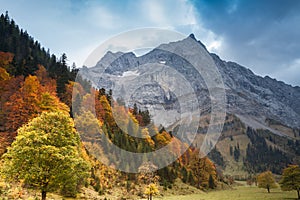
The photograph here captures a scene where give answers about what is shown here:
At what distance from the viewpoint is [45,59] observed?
9156cm

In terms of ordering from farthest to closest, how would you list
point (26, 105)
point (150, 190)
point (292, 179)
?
1. point (292, 179)
2. point (26, 105)
3. point (150, 190)

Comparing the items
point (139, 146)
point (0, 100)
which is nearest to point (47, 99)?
point (0, 100)

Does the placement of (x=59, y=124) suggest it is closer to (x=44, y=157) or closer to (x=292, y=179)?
(x=44, y=157)

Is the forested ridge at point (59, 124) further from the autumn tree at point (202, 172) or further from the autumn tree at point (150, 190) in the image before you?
the autumn tree at point (150, 190)

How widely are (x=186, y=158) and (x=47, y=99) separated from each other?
70089 mm

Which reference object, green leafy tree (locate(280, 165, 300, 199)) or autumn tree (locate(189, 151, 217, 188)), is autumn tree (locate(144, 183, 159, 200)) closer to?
green leafy tree (locate(280, 165, 300, 199))

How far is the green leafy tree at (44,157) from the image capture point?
851 inches

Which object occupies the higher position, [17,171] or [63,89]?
[63,89]

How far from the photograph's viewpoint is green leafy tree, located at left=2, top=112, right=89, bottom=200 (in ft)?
70.9

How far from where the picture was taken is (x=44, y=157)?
2156cm

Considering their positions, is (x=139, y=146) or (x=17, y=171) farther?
(x=139, y=146)

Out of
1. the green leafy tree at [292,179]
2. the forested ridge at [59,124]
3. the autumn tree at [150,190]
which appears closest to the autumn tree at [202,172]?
the forested ridge at [59,124]

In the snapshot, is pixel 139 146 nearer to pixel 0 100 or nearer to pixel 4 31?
pixel 0 100

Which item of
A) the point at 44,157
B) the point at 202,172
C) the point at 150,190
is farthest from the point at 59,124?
the point at 202,172
